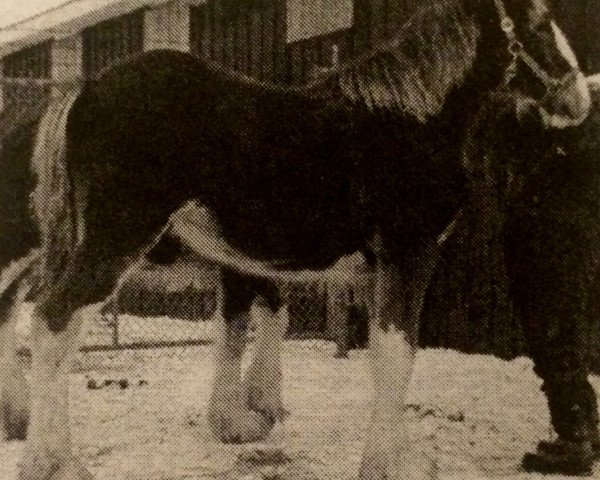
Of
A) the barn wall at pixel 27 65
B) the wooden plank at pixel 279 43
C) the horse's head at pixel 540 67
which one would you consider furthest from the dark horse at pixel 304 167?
the barn wall at pixel 27 65

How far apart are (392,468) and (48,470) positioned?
0.43 meters

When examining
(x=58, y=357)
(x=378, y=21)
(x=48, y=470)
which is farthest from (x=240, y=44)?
(x=48, y=470)

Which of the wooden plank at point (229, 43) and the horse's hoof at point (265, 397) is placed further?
the wooden plank at point (229, 43)

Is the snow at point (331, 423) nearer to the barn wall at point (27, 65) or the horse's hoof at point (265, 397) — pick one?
the horse's hoof at point (265, 397)

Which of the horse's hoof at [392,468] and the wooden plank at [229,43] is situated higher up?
the wooden plank at [229,43]

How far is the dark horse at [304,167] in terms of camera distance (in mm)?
878

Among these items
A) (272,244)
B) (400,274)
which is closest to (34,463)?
(272,244)

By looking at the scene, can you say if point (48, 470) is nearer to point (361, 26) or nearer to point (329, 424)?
point (329, 424)

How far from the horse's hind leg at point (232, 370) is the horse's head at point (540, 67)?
1.64 ft

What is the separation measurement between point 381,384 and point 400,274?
0.14 metres

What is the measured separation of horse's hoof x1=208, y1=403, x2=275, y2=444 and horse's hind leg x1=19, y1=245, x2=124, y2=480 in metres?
0.23

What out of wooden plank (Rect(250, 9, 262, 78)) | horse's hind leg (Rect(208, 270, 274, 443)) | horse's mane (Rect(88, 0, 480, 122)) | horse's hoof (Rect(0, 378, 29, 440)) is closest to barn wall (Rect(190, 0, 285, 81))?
wooden plank (Rect(250, 9, 262, 78))

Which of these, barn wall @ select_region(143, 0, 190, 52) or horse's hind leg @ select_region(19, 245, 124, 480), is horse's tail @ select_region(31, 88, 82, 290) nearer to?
horse's hind leg @ select_region(19, 245, 124, 480)

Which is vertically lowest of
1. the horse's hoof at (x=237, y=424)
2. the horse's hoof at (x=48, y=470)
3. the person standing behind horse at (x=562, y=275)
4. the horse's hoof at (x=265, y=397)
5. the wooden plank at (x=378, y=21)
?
the horse's hoof at (x=48, y=470)
